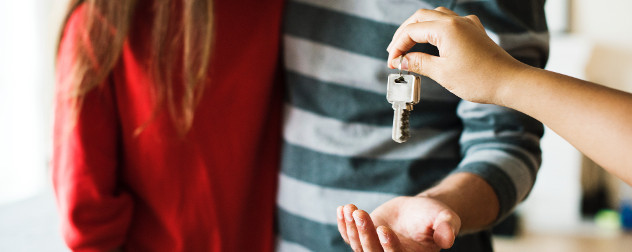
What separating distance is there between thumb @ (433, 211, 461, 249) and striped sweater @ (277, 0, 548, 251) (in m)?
0.15

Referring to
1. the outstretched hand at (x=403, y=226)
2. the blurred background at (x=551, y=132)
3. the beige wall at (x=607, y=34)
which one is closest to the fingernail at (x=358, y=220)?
the outstretched hand at (x=403, y=226)

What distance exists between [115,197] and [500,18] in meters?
0.47

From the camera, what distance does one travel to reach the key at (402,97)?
36 centimetres

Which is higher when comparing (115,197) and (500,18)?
(500,18)

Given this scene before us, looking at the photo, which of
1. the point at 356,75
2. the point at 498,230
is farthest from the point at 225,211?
the point at 498,230

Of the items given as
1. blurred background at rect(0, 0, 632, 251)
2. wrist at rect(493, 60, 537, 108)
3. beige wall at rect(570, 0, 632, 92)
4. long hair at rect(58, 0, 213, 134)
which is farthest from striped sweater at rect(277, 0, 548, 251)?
beige wall at rect(570, 0, 632, 92)

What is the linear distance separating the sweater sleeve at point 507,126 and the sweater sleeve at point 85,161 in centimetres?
40

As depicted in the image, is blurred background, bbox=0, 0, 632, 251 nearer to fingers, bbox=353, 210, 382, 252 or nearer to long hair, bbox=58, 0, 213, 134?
long hair, bbox=58, 0, 213, 134

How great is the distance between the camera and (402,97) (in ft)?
1.21

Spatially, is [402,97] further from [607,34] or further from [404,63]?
[607,34]

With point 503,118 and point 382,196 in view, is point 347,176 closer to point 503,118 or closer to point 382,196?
point 382,196

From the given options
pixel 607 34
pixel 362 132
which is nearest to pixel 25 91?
pixel 362 132

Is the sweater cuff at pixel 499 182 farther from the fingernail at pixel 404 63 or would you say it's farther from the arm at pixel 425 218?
the fingernail at pixel 404 63

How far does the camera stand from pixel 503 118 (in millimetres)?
554
